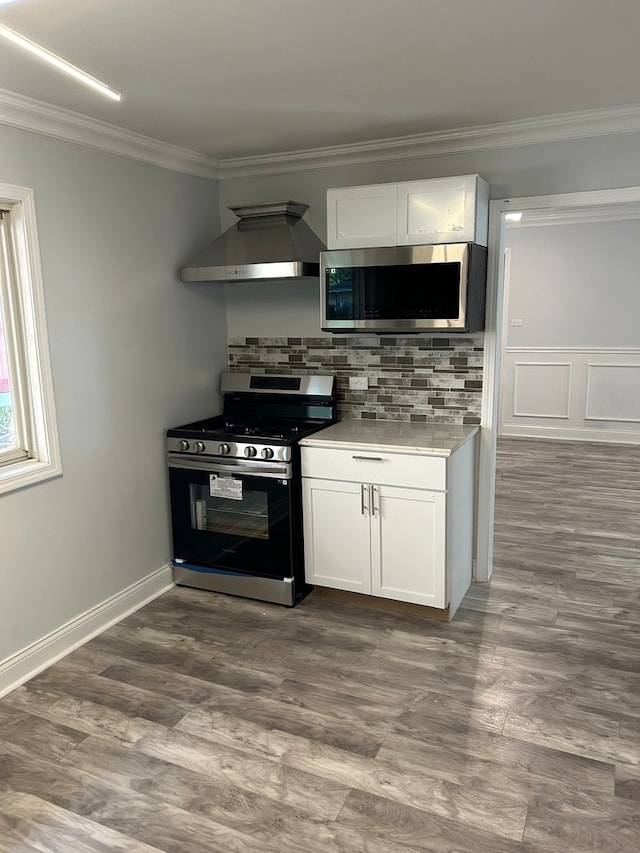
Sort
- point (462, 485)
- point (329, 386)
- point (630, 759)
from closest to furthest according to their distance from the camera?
point (630, 759), point (462, 485), point (329, 386)

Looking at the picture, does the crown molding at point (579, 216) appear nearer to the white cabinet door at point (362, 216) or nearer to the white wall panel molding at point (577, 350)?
the white wall panel molding at point (577, 350)

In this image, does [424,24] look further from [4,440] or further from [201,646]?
[201,646]

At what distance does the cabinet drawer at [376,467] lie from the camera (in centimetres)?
303

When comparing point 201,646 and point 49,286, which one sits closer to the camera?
point 49,286

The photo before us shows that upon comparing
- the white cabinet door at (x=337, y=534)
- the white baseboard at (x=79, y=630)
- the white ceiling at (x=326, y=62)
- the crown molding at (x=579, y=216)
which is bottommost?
the white baseboard at (x=79, y=630)

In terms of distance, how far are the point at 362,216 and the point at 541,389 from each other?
15.7 ft

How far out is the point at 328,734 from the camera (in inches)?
94.1

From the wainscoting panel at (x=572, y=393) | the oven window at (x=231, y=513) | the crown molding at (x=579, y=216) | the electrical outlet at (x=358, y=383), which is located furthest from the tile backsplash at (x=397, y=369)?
the wainscoting panel at (x=572, y=393)

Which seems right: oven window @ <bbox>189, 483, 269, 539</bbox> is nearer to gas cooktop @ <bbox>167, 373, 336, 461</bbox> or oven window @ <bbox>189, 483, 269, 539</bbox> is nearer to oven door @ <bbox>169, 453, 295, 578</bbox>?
oven door @ <bbox>169, 453, 295, 578</bbox>

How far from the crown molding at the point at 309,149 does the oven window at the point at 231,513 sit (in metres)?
1.78

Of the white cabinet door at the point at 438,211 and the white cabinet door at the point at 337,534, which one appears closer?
the white cabinet door at the point at 438,211

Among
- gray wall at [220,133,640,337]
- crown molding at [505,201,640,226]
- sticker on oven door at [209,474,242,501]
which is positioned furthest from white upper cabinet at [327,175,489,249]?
crown molding at [505,201,640,226]

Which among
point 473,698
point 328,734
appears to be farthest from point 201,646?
point 473,698

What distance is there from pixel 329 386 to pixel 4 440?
69.1 inches
